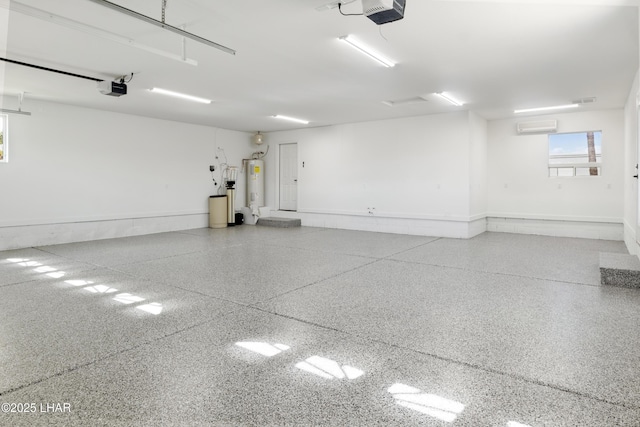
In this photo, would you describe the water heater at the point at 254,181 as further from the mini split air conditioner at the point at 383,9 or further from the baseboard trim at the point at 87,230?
the mini split air conditioner at the point at 383,9

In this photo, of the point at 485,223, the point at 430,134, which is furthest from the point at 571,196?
the point at 430,134

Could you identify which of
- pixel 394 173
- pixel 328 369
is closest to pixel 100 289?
pixel 328 369

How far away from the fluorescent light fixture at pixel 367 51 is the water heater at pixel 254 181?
266 inches

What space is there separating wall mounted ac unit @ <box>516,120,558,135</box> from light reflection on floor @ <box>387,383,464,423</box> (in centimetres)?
827

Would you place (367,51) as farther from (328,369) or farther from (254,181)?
(254,181)

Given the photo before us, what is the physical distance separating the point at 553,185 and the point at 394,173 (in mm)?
3624

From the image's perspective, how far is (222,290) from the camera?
13.5ft

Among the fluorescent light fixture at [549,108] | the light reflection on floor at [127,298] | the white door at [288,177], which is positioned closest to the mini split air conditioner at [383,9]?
the light reflection on floor at [127,298]

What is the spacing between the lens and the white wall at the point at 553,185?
7781mm

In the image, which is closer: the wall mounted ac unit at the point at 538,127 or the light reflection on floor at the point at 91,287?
the light reflection on floor at the point at 91,287

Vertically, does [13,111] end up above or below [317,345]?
above

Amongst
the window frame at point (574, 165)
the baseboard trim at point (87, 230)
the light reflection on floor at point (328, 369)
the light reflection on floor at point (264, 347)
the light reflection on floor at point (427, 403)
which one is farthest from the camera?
the window frame at point (574, 165)

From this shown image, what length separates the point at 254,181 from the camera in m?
11.0

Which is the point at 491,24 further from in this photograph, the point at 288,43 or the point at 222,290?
the point at 222,290
